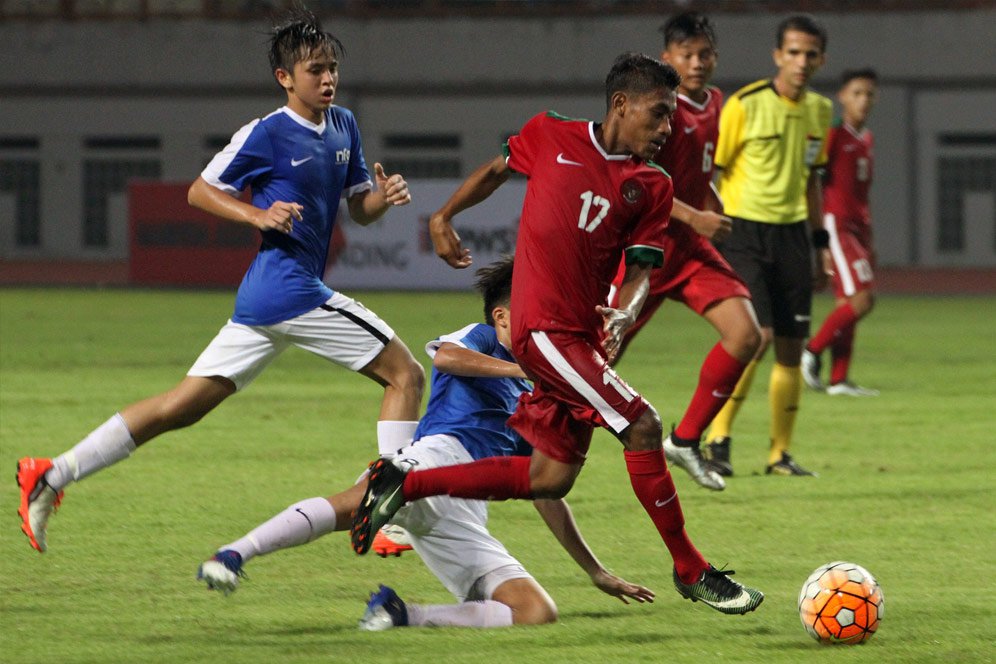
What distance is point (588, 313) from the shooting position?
17.4 ft

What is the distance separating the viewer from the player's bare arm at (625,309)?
201 inches

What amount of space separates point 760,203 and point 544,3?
84.5 feet

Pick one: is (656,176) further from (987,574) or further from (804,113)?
(804,113)

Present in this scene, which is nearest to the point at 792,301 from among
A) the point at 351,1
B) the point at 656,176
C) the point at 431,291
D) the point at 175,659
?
the point at 656,176

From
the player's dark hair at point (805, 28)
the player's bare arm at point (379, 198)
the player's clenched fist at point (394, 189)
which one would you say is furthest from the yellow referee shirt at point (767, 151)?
the player's clenched fist at point (394, 189)

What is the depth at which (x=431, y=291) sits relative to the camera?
916 inches

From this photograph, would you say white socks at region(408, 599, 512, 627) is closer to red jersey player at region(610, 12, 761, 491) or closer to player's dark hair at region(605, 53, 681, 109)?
player's dark hair at region(605, 53, 681, 109)

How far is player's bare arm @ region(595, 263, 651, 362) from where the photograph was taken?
5.11 metres

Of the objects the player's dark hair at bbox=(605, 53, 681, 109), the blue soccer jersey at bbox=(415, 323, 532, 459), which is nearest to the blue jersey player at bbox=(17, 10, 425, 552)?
the blue soccer jersey at bbox=(415, 323, 532, 459)

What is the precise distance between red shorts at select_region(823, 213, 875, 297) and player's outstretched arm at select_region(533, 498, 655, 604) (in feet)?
26.1

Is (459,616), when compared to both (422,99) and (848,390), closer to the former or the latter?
(848,390)

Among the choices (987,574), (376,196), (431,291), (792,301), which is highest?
(376,196)

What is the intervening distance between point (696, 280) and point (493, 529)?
168 centimetres

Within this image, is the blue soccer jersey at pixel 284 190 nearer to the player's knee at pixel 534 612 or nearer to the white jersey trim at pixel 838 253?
the player's knee at pixel 534 612
